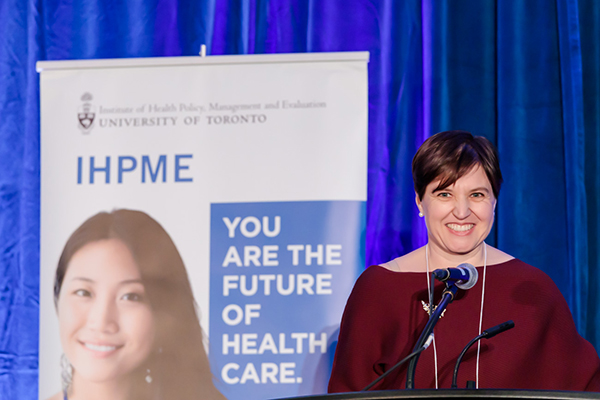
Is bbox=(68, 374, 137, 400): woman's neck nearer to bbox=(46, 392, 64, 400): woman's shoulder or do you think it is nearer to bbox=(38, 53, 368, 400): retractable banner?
bbox=(38, 53, 368, 400): retractable banner

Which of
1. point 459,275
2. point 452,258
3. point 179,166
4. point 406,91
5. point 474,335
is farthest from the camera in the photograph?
point 406,91

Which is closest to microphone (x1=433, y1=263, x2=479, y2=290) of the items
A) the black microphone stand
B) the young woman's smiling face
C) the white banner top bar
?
the black microphone stand

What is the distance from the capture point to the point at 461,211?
2143mm

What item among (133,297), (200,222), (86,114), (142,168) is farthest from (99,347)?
(86,114)

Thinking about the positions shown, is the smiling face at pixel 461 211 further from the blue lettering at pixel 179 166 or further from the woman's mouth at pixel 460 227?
the blue lettering at pixel 179 166

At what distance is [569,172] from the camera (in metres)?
3.07

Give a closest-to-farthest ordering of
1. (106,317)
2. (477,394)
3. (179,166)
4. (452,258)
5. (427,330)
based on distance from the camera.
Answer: (477,394) < (427,330) < (452,258) < (106,317) < (179,166)

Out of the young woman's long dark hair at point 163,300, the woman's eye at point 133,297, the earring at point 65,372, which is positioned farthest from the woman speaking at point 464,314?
the earring at point 65,372

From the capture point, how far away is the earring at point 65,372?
2.81 metres

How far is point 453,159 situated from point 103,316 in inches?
57.4

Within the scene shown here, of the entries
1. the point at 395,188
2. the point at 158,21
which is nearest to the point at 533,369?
the point at 395,188

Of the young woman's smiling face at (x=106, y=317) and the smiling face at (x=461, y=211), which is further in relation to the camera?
the young woman's smiling face at (x=106, y=317)

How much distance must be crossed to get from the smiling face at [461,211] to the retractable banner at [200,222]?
0.58 metres

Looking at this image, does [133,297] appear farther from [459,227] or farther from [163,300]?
[459,227]
